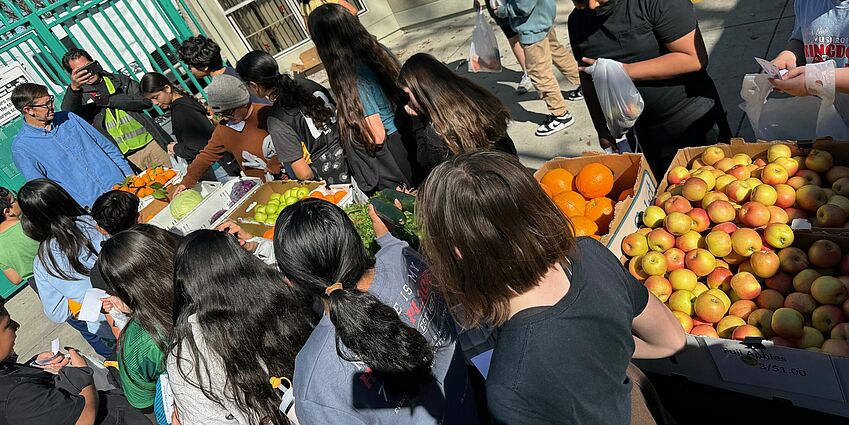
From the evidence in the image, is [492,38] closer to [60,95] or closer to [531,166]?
[531,166]

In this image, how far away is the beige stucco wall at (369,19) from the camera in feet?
32.0

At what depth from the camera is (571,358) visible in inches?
48.4

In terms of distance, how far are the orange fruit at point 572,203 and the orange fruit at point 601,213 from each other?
1.6 inches

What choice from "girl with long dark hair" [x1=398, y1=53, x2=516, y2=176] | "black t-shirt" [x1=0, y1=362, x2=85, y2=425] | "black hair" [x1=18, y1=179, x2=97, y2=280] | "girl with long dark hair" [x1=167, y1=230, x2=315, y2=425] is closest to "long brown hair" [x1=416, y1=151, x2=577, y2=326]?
"girl with long dark hair" [x1=167, y1=230, x2=315, y2=425]

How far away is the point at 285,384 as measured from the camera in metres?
2.05

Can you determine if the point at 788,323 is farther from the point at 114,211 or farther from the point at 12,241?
the point at 12,241

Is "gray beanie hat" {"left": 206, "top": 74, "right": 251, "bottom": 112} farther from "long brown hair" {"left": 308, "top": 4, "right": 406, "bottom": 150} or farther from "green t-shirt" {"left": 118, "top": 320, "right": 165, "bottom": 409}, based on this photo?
"green t-shirt" {"left": 118, "top": 320, "right": 165, "bottom": 409}

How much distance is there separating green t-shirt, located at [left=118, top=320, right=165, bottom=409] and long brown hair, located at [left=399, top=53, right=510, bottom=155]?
179 centimetres

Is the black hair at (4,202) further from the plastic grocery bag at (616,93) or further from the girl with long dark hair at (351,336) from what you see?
the plastic grocery bag at (616,93)

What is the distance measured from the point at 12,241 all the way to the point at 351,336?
12.6 feet

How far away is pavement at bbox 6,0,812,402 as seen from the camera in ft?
15.7

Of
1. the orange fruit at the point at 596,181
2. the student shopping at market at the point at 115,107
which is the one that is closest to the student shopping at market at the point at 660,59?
the orange fruit at the point at 596,181

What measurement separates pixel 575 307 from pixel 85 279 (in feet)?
11.4

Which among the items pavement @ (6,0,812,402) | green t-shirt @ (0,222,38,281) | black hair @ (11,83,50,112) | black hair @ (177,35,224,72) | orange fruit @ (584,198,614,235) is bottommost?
pavement @ (6,0,812,402)
